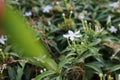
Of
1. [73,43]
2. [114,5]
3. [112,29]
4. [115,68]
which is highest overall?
[114,5]

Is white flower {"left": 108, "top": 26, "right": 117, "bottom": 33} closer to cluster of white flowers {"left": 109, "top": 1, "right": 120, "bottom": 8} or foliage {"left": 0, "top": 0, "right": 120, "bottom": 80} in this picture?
foliage {"left": 0, "top": 0, "right": 120, "bottom": 80}

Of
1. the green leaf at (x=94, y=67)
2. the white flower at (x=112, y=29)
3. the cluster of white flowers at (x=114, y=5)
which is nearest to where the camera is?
the green leaf at (x=94, y=67)

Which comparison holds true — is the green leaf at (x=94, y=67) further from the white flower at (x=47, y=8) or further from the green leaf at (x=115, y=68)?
the white flower at (x=47, y=8)

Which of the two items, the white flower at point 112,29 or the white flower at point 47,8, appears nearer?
the white flower at point 112,29

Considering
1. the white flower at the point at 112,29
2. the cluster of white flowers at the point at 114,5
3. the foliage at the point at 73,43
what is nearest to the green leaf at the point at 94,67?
the foliage at the point at 73,43

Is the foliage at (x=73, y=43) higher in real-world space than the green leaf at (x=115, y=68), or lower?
higher

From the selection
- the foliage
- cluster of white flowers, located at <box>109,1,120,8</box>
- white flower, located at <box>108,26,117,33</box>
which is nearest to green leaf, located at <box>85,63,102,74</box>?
the foliage

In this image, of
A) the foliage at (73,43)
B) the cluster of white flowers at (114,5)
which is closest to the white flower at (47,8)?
the foliage at (73,43)

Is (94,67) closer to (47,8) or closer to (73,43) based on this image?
(73,43)

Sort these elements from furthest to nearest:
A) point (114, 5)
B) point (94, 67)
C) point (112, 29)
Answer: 1. point (114, 5)
2. point (112, 29)
3. point (94, 67)

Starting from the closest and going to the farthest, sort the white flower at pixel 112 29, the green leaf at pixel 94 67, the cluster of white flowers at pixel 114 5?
1. the green leaf at pixel 94 67
2. the white flower at pixel 112 29
3. the cluster of white flowers at pixel 114 5

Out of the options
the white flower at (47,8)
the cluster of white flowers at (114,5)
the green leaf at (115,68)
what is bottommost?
the green leaf at (115,68)

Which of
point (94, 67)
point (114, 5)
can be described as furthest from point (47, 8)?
Result: point (94, 67)

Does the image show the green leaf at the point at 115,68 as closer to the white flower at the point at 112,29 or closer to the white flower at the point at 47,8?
the white flower at the point at 112,29
